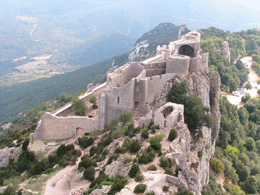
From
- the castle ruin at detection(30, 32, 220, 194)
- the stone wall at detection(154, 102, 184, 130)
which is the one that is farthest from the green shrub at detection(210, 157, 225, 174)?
the stone wall at detection(154, 102, 184, 130)

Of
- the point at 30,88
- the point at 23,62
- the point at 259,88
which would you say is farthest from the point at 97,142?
the point at 23,62

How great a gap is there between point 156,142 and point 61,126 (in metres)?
14.1

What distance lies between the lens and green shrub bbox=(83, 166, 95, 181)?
24.0m

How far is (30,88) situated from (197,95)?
9603 centimetres

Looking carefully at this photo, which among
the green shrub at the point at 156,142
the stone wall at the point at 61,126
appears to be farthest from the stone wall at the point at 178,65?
the green shrub at the point at 156,142

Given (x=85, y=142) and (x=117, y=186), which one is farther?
(x=85, y=142)

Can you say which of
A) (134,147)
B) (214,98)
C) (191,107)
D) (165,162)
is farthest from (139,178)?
(214,98)

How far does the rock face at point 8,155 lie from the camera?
3647 cm

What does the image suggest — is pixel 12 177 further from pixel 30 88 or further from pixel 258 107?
pixel 30 88

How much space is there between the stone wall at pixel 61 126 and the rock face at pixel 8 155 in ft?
8.15

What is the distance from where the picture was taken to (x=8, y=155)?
121 feet

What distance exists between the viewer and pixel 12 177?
31734mm

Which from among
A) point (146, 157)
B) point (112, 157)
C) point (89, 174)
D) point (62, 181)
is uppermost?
point (146, 157)

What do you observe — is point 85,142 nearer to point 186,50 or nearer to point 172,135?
point 172,135
